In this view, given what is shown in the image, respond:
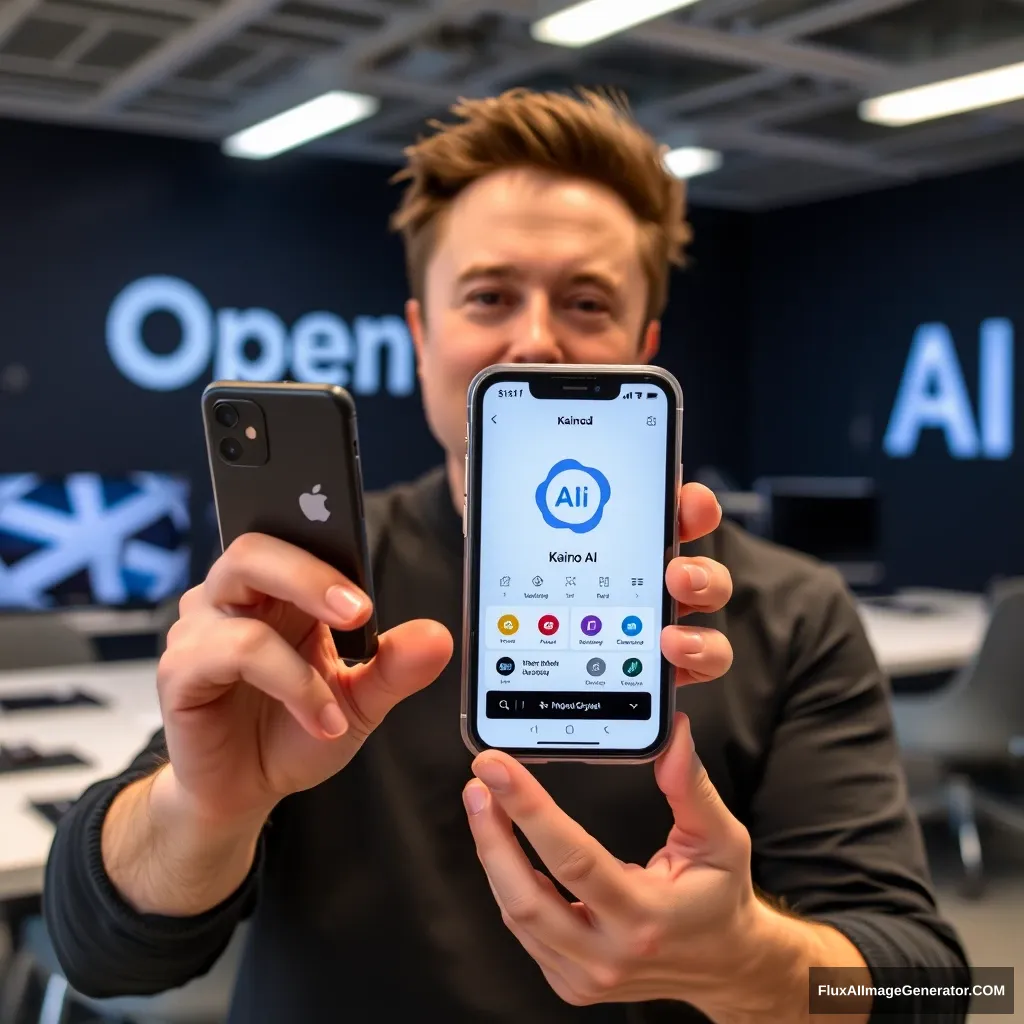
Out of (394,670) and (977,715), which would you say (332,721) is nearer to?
(394,670)

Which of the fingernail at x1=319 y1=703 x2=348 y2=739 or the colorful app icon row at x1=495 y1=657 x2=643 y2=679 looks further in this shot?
the colorful app icon row at x1=495 y1=657 x2=643 y2=679

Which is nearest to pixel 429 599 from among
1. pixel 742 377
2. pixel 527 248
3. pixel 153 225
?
pixel 527 248

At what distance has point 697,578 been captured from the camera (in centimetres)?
79

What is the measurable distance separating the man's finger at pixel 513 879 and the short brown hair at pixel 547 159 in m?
0.80

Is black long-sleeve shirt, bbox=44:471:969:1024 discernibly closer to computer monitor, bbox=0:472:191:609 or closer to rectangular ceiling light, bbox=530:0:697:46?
rectangular ceiling light, bbox=530:0:697:46

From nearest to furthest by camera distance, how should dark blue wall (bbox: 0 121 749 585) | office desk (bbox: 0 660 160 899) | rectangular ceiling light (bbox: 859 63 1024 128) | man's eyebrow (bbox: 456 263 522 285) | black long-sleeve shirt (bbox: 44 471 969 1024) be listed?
black long-sleeve shirt (bbox: 44 471 969 1024), man's eyebrow (bbox: 456 263 522 285), office desk (bbox: 0 660 160 899), rectangular ceiling light (bbox: 859 63 1024 128), dark blue wall (bbox: 0 121 749 585)

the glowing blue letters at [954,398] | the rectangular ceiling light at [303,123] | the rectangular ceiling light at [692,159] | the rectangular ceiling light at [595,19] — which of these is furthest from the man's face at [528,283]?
the glowing blue letters at [954,398]

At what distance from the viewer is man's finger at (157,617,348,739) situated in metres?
0.76

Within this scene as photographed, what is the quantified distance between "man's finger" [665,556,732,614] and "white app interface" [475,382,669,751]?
0.09m

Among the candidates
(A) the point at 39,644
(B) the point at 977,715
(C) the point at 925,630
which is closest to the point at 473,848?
(A) the point at 39,644

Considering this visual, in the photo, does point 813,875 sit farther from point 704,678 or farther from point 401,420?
point 401,420

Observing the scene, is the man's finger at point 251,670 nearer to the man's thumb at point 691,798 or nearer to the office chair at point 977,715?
the man's thumb at point 691,798

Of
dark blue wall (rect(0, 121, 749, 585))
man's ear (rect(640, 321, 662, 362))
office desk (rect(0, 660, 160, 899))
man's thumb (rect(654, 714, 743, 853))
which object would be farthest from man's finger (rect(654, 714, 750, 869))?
dark blue wall (rect(0, 121, 749, 585))

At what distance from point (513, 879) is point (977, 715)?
3380 millimetres
